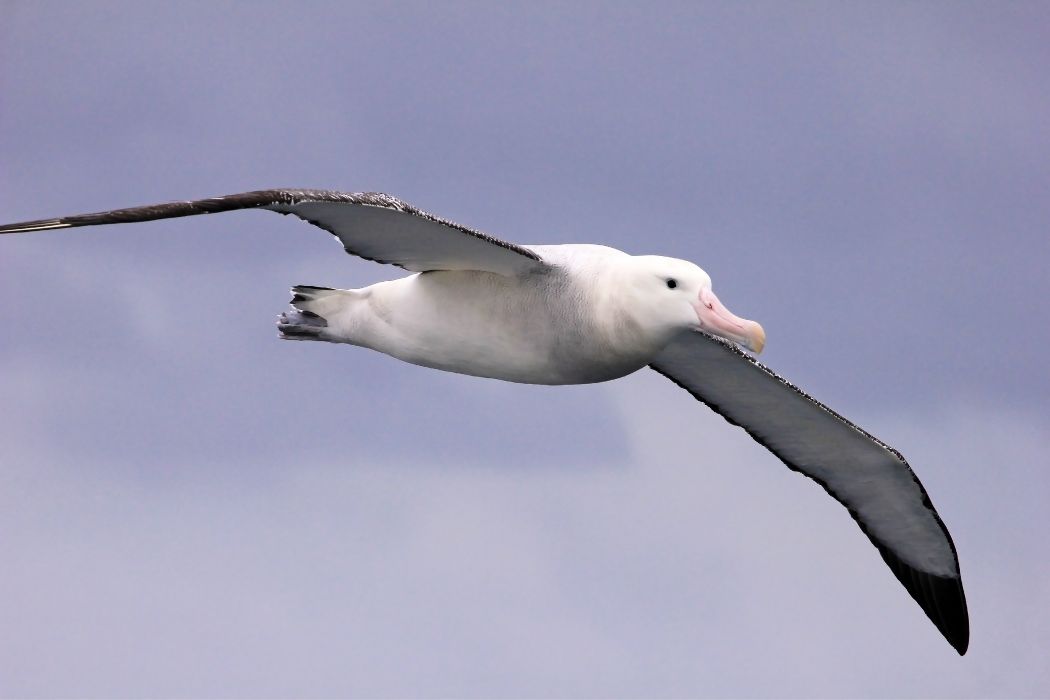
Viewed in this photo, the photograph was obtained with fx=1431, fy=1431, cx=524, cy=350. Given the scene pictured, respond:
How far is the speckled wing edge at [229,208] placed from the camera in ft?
26.0

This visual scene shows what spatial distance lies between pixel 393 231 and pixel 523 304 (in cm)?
95

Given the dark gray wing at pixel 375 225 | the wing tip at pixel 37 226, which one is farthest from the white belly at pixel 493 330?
the wing tip at pixel 37 226

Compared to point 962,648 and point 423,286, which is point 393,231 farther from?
point 962,648

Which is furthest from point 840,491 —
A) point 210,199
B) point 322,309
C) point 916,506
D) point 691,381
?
point 210,199

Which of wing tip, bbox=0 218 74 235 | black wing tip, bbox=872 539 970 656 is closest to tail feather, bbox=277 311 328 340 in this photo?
wing tip, bbox=0 218 74 235

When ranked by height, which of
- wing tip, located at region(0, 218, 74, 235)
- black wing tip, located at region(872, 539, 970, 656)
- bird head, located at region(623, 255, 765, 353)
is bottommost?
black wing tip, located at region(872, 539, 970, 656)

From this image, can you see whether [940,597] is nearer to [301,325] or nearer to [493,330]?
[493,330]

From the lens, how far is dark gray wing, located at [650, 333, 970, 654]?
10.9m

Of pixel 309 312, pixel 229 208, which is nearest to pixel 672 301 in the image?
pixel 229 208

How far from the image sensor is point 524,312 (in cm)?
916

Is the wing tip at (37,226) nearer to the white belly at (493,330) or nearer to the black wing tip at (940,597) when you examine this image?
the white belly at (493,330)

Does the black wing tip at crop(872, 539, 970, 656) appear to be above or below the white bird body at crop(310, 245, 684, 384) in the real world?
below

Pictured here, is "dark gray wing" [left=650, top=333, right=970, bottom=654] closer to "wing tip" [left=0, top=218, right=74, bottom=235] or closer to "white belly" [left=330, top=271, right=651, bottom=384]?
"white belly" [left=330, top=271, right=651, bottom=384]

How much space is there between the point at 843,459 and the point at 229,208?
5.70 metres
